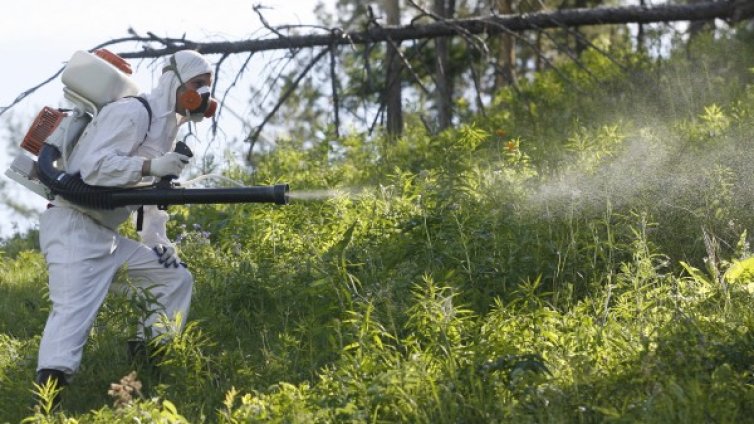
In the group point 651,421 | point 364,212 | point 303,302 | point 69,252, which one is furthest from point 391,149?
point 651,421

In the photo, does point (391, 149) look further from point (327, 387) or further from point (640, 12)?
point (327, 387)

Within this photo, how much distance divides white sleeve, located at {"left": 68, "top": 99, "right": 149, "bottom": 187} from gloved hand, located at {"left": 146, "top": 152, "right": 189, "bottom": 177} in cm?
7

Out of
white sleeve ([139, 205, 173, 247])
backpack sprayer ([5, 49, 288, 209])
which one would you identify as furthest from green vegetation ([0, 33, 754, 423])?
backpack sprayer ([5, 49, 288, 209])

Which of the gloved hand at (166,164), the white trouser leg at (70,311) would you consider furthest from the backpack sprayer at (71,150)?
the white trouser leg at (70,311)

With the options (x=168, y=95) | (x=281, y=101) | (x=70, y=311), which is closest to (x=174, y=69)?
(x=168, y=95)

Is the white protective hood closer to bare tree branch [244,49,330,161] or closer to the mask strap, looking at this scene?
the mask strap

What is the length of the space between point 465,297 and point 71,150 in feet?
7.53

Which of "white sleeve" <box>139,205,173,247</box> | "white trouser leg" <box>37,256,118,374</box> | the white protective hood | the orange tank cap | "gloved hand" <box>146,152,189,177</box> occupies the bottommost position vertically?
"white trouser leg" <box>37,256,118,374</box>

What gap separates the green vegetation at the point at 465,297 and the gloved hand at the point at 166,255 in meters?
0.31

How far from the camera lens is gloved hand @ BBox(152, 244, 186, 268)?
6926 mm

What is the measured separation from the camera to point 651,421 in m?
4.74

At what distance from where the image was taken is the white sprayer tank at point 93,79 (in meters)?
6.64

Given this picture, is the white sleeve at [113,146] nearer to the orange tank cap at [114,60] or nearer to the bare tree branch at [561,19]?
the orange tank cap at [114,60]

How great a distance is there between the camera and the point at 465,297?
22.3ft
